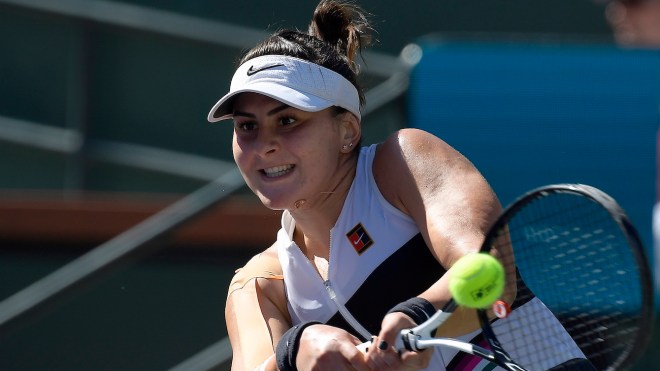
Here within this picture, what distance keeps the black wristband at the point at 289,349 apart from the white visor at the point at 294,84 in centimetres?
54

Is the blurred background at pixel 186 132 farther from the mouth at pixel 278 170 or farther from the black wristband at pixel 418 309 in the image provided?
the black wristband at pixel 418 309

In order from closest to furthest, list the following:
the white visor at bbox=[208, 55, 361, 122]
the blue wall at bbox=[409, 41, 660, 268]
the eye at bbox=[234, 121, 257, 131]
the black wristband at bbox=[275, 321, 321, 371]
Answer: the black wristband at bbox=[275, 321, 321, 371], the white visor at bbox=[208, 55, 361, 122], the eye at bbox=[234, 121, 257, 131], the blue wall at bbox=[409, 41, 660, 268]

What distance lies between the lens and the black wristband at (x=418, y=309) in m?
2.67

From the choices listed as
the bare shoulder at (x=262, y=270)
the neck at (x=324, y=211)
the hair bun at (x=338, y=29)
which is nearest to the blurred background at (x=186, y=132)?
the hair bun at (x=338, y=29)

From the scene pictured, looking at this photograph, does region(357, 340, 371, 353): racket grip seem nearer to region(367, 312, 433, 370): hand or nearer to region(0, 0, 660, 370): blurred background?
region(367, 312, 433, 370): hand

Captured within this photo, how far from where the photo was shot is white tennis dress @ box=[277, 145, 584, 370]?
3088mm

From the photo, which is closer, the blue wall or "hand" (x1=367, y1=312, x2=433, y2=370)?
"hand" (x1=367, y1=312, x2=433, y2=370)

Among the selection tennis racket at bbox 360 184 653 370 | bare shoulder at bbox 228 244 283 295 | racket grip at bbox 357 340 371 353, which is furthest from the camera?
bare shoulder at bbox 228 244 283 295

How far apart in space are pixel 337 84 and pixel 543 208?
1.04m

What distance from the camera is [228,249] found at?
18.0ft

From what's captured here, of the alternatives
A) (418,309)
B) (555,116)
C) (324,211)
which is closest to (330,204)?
(324,211)

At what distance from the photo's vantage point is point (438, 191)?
295cm

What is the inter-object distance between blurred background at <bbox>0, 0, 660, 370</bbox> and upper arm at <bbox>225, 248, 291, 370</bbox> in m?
1.57

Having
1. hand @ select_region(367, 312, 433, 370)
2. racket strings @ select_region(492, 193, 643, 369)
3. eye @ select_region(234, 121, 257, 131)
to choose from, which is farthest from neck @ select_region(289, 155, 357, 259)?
hand @ select_region(367, 312, 433, 370)
